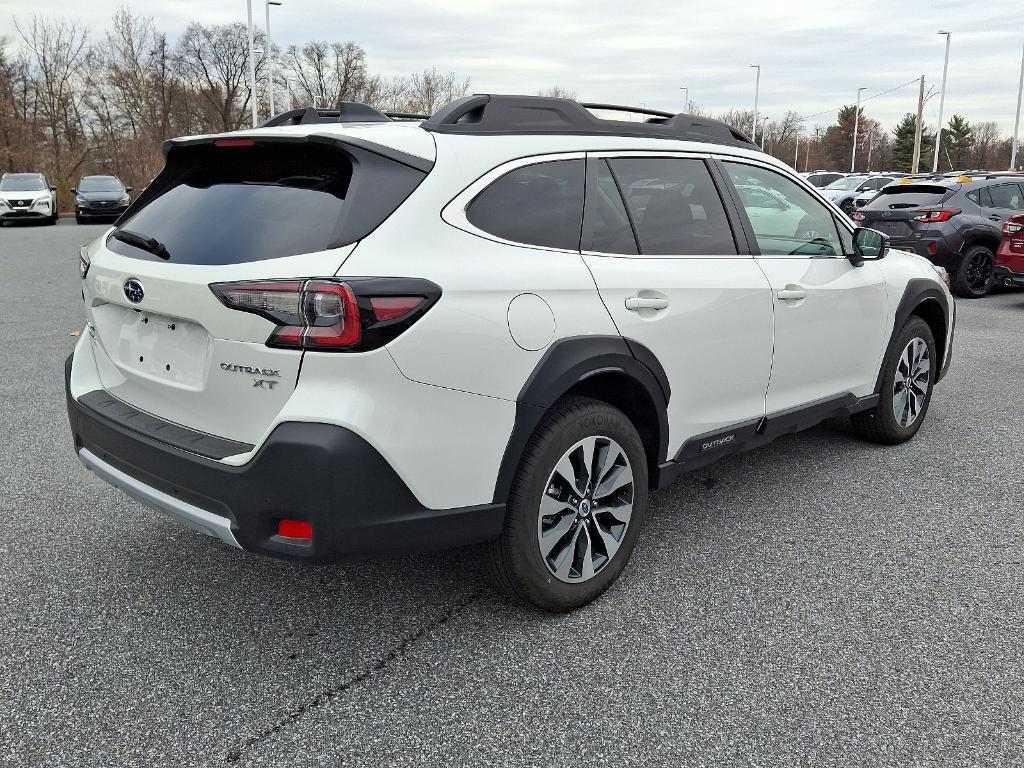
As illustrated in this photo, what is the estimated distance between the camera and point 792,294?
3.94m

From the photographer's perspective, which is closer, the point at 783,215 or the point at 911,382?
the point at 783,215

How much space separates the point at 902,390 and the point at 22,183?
28.4m

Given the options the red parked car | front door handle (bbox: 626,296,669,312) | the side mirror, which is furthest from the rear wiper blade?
the red parked car

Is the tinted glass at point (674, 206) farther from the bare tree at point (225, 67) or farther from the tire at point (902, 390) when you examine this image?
the bare tree at point (225, 67)

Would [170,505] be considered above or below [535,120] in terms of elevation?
below

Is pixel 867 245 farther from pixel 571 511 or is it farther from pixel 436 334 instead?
pixel 436 334

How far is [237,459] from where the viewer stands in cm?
258

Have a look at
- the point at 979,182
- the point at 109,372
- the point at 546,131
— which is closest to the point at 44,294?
the point at 109,372

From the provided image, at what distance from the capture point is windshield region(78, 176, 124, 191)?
28.0m

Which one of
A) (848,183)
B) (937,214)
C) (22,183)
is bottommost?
(937,214)

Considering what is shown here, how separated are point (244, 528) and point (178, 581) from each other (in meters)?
1.04

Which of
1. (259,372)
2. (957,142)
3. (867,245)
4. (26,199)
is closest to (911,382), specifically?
(867,245)

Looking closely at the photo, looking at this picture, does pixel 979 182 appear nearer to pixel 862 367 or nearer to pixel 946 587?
pixel 862 367

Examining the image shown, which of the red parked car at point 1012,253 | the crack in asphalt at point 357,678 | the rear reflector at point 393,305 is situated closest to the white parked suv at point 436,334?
the rear reflector at point 393,305
